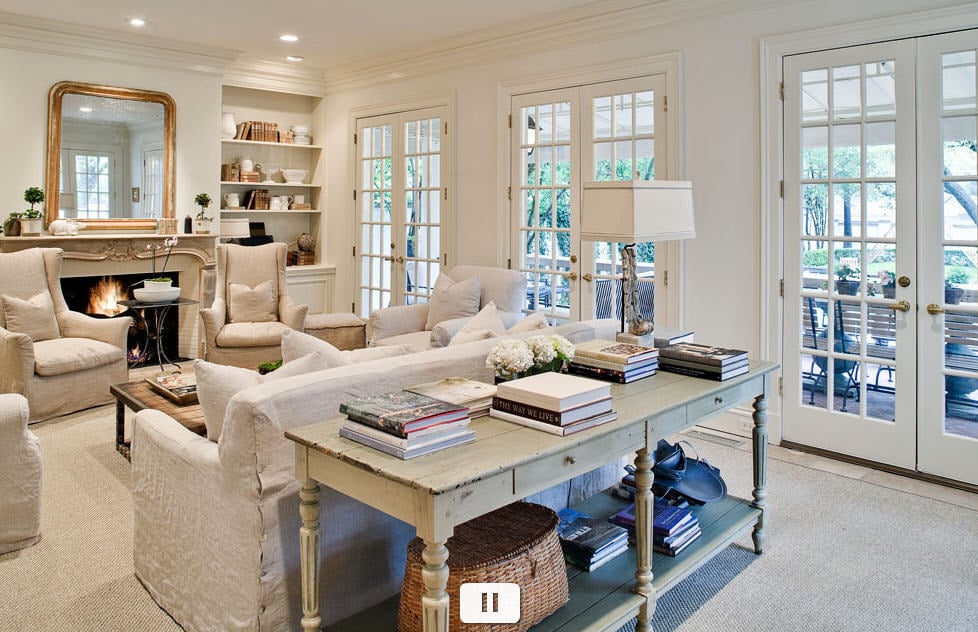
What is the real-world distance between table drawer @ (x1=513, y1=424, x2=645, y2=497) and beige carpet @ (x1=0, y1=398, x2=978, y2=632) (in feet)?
2.45

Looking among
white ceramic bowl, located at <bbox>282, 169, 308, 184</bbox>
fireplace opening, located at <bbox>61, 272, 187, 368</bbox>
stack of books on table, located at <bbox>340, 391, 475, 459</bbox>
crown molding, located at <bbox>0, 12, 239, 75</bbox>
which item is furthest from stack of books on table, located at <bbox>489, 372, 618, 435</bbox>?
white ceramic bowl, located at <bbox>282, 169, 308, 184</bbox>

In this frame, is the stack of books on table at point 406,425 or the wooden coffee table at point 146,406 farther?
the wooden coffee table at point 146,406

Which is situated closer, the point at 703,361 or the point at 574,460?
the point at 574,460

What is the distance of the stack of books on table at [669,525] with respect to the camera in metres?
2.58

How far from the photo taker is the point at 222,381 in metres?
2.34

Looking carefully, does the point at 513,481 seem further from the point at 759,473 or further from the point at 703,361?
the point at 759,473

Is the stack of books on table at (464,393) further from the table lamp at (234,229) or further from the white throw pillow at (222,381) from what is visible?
the table lamp at (234,229)

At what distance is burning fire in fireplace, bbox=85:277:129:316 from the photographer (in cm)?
622

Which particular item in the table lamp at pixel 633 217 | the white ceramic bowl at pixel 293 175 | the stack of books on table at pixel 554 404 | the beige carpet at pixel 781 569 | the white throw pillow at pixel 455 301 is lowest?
the beige carpet at pixel 781 569

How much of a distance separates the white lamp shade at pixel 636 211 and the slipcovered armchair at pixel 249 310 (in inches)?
129

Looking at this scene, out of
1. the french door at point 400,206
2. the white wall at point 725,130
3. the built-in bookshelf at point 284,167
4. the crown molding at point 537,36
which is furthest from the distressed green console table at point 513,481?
the built-in bookshelf at point 284,167

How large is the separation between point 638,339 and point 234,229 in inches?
190

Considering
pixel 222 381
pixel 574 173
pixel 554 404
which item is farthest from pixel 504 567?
pixel 574 173

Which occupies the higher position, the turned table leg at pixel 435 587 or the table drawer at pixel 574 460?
the table drawer at pixel 574 460
